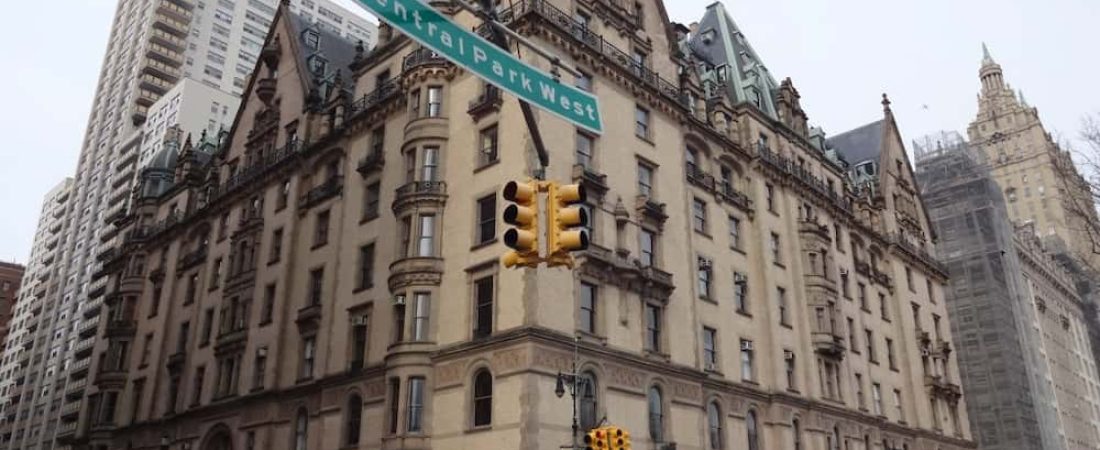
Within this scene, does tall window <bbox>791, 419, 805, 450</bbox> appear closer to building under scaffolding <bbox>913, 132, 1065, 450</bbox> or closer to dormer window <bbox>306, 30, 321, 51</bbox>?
dormer window <bbox>306, 30, 321, 51</bbox>

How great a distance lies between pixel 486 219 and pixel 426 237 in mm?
2982

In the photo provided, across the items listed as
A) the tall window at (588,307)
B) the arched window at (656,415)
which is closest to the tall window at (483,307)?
the tall window at (588,307)

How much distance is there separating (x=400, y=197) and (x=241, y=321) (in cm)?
1592

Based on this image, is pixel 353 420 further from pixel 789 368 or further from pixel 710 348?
pixel 789 368

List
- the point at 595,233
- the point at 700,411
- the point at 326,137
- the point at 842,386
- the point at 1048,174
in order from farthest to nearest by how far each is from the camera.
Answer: the point at 1048,174 < the point at 842,386 < the point at 326,137 < the point at 700,411 < the point at 595,233

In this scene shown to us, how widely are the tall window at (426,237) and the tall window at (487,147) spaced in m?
3.31

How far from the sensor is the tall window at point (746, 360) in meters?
43.2

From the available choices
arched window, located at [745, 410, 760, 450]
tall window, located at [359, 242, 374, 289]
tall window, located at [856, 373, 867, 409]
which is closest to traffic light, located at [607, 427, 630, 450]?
tall window, located at [359, 242, 374, 289]

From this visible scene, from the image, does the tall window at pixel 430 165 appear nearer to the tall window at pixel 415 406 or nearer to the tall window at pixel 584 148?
the tall window at pixel 584 148

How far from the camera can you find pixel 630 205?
126ft

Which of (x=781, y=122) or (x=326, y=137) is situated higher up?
(x=781, y=122)

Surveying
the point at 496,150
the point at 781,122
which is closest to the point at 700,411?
the point at 496,150

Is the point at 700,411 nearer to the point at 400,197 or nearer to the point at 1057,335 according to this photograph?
the point at 400,197

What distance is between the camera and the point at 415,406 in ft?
110
